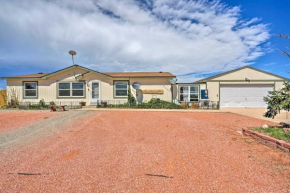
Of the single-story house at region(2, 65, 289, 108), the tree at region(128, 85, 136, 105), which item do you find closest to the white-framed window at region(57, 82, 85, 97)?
the single-story house at region(2, 65, 289, 108)

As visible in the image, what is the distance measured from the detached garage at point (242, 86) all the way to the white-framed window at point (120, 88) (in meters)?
8.35

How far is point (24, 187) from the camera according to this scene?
253 centimetres

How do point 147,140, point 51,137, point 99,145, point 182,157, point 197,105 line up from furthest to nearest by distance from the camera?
point 197,105
point 51,137
point 147,140
point 99,145
point 182,157

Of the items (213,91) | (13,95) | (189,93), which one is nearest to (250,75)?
(213,91)

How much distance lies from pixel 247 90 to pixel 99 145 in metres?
15.8

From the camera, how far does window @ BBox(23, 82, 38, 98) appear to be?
1484 cm

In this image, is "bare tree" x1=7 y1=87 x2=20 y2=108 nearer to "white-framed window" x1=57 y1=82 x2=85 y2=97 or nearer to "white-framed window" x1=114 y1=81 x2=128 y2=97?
"white-framed window" x1=57 y1=82 x2=85 y2=97

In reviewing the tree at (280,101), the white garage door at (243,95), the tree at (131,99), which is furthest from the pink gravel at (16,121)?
the white garage door at (243,95)

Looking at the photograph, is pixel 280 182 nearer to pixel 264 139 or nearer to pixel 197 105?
pixel 264 139

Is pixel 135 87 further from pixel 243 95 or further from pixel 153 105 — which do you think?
pixel 243 95

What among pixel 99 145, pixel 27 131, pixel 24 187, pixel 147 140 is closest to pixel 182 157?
pixel 147 140

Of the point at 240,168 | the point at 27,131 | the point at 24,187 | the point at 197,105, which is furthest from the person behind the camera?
the point at 197,105

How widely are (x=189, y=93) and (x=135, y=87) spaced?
5.54 m

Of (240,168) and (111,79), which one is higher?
(111,79)
